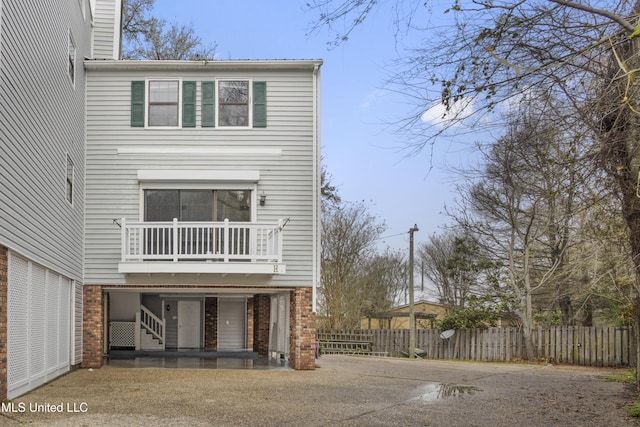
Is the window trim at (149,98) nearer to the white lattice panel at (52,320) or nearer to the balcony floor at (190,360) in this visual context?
the white lattice panel at (52,320)

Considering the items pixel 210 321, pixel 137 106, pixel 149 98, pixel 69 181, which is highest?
pixel 149 98

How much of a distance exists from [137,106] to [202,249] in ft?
12.6

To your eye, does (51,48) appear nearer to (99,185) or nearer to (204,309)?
(99,185)

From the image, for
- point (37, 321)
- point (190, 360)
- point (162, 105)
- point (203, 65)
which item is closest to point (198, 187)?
point (162, 105)

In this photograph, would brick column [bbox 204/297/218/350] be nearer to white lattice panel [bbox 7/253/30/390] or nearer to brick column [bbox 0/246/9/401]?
white lattice panel [bbox 7/253/30/390]

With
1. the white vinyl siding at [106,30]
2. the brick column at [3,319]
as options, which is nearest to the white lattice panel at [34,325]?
the brick column at [3,319]

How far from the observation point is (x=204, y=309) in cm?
2322

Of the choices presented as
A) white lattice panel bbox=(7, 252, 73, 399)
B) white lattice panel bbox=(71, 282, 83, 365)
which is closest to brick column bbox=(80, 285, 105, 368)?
white lattice panel bbox=(71, 282, 83, 365)

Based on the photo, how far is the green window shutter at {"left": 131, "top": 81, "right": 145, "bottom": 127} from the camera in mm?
16359

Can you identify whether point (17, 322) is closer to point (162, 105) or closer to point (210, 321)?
point (162, 105)

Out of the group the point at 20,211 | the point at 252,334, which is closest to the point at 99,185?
the point at 20,211

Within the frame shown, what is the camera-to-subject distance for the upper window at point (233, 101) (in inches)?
653

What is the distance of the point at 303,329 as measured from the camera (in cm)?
1620

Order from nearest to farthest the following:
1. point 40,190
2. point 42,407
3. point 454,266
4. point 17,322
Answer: point 42,407, point 17,322, point 40,190, point 454,266
